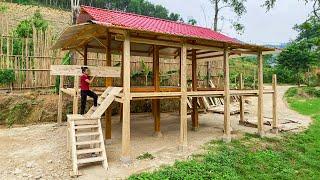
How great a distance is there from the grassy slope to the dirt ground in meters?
0.65

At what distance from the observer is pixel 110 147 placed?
9.98m

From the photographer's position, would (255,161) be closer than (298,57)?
Yes

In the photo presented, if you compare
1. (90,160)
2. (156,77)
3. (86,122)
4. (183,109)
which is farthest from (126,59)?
(90,160)

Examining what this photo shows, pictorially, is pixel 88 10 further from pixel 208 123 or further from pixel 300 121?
pixel 300 121

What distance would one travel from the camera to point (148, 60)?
17.9m

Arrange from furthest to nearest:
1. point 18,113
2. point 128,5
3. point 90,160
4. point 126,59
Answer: point 128,5
point 18,113
point 126,59
point 90,160

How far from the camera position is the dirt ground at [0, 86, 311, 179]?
301 inches

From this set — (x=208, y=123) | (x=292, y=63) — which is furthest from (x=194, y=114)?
(x=292, y=63)

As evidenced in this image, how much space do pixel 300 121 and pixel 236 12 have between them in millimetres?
9733

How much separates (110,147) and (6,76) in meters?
6.85

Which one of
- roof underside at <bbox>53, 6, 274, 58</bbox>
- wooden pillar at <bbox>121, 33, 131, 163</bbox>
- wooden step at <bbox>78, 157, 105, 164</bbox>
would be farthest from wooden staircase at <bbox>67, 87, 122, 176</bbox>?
roof underside at <bbox>53, 6, 274, 58</bbox>

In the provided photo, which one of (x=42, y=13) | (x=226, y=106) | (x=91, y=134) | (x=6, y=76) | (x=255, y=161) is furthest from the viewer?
(x=42, y=13)

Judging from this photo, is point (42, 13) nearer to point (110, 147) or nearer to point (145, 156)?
point (110, 147)

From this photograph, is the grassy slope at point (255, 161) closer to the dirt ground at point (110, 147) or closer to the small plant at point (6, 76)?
the dirt ground at point (110, 147)
